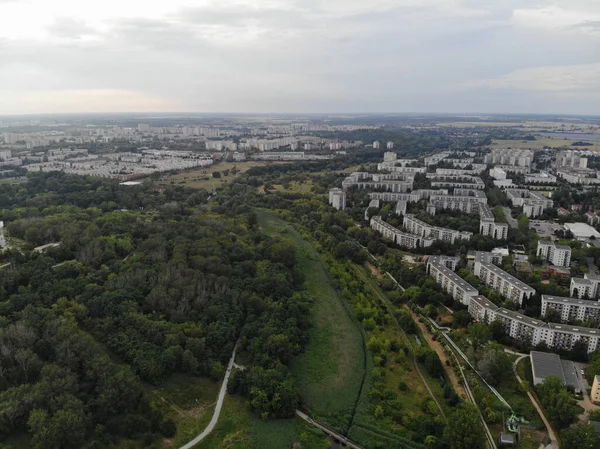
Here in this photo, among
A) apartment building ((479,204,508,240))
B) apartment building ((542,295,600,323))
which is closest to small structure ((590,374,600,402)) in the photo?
apartment building ((542,295,600,323))

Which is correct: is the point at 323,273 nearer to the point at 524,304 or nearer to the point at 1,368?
the point at 524,304

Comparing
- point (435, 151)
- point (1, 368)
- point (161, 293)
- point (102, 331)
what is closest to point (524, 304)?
point (161, 293)

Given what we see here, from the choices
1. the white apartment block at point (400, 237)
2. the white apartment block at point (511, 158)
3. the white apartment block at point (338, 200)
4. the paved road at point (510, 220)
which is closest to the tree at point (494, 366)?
the white apartment block at point (400, 237)

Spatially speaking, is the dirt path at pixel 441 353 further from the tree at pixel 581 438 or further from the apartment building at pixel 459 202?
the apartment building at pixel 459 202

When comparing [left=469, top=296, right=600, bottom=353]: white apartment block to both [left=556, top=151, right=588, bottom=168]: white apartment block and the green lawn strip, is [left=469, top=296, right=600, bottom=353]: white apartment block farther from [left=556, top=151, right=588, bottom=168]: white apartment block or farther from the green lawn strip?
[left=556, top=151, right=588, bottom=168]: white apartment block

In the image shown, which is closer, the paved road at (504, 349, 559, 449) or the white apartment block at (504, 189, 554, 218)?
the paved road at (504, 349, 559, 449)
